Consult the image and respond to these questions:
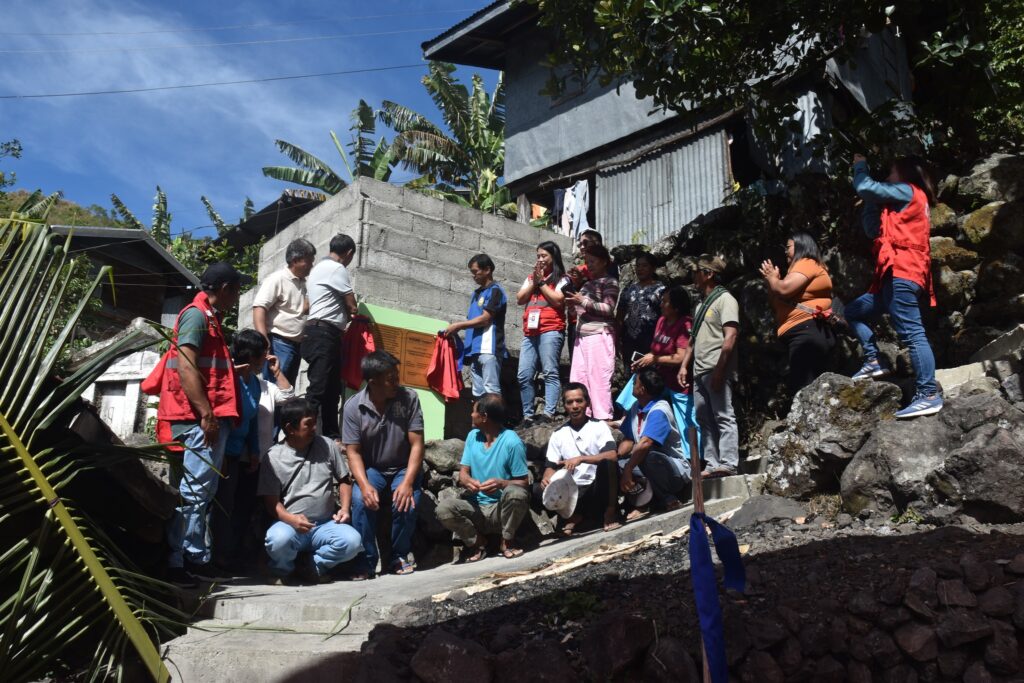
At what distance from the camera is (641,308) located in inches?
346

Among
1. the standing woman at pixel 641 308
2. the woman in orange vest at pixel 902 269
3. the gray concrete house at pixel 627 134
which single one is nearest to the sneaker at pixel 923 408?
the woman in orange vest at pixel 902 269

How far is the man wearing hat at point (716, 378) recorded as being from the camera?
7344 millimetres

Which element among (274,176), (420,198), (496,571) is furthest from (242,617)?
(274,176)

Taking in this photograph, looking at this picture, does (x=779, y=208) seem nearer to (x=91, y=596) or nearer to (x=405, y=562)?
(x=405, y=562)

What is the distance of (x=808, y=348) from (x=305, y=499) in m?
4.08

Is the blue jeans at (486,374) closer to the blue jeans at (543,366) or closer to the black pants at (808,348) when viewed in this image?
the blue jeans at (543,366)

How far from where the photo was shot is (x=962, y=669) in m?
4.14

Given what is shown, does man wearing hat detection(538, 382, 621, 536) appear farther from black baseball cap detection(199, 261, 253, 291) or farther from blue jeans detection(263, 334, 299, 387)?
black baseball cap detection(199, 261, 253, 291)

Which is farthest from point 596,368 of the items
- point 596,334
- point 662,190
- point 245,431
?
point 662,190

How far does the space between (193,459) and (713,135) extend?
32.1 feet

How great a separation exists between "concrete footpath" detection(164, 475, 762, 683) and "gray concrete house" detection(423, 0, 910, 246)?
21.0ft

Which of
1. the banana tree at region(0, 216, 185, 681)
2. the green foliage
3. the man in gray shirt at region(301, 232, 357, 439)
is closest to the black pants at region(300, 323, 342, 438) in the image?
the man in gray shirt at region(301, 232, 357, 439)

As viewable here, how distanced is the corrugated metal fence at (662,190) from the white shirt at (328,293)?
6750 millimetres

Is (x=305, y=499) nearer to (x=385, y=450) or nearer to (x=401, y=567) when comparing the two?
(x=385, y=450)
